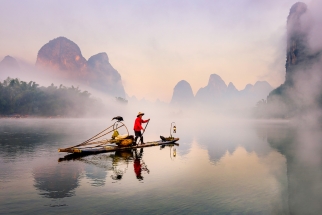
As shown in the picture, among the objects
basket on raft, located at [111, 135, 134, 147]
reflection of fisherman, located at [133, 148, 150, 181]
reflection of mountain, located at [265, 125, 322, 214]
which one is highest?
basket on raft, located at [111, 135, 134, 147]

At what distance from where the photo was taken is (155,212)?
679cm

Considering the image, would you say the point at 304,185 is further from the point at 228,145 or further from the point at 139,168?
the point at 228,145

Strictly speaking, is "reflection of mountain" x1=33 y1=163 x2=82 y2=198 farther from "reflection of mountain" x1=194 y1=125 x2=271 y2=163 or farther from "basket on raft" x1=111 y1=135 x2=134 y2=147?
"reflection of mountain" x1=194 y1=125 x2=271 y2=163

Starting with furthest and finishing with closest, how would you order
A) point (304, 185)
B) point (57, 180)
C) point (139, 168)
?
1. point (139, 168)
2. point (304, 185)
3. point (57, 180)

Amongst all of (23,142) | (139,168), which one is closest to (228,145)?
(139,168)

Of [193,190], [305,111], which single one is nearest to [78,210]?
[193,190]

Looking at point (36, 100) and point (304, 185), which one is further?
point (36, 100)

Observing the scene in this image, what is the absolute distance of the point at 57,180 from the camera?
959 centimetres

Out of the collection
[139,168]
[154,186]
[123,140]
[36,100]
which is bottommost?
[154,186]

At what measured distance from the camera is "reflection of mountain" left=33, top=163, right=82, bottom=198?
8091mm

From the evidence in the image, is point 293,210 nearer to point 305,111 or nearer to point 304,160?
point 304,160

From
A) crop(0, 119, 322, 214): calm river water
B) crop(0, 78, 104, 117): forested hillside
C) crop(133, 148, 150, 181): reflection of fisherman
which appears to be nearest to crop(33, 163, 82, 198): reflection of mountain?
crop(0, 119, 322, 214): calm river water

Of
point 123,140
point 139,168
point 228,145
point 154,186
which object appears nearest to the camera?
point 154,186

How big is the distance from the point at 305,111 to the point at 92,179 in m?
129
